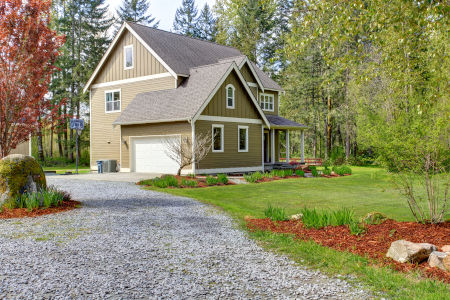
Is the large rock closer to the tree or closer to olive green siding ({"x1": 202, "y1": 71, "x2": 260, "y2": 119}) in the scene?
the tree

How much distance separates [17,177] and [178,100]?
40.8 ft

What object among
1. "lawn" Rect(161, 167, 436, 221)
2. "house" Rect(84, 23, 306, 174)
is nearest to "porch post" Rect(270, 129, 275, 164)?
"house" Rect(84, 23, 306, 174)

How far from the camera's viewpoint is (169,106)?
21.0 meters

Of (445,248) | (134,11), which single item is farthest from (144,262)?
(134,11)

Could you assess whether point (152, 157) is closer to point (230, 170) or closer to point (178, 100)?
point (178, 100)

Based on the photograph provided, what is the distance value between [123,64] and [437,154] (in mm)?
21661

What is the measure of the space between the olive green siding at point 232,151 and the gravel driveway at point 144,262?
38.8ft

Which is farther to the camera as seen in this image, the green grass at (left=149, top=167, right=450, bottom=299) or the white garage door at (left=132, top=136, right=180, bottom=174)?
the white garage door at (left=132, top=136, right=180, bottom=174)

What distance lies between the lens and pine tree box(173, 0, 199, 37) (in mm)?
53500

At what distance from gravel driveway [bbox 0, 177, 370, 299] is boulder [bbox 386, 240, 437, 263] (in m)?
1.17

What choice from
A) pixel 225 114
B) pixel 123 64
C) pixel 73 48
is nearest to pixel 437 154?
pixel 225 114

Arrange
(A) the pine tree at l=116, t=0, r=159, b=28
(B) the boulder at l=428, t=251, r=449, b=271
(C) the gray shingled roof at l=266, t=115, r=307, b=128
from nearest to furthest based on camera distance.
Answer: (B) the boulder at l=428, t=251, r=449, b=271 → (C) the gray shingled roof at l=266, t=115, r=307, b=128 → (A) the pine tree at l=116, t=0, r=159, b=28

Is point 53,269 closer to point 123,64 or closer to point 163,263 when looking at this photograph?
point 163,263

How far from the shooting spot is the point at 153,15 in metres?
50.1
